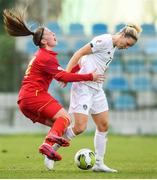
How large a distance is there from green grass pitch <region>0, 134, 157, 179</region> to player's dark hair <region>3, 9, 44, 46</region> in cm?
175

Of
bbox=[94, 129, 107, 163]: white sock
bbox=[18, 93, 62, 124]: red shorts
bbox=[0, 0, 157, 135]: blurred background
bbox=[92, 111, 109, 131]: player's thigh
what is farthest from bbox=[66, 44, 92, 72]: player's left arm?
bbox=[0, 0, 157, 135]: blurred background

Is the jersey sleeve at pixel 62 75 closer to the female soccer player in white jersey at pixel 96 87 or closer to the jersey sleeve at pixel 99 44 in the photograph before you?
the female soccer player in white jersey at pixel 96 87

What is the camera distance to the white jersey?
11102 mm

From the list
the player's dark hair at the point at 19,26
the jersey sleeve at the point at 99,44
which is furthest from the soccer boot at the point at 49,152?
the jersey sleeve at the point at 99,44

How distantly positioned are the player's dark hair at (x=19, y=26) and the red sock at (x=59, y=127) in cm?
105

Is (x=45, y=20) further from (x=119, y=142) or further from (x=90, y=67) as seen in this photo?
(x=90, y=67)

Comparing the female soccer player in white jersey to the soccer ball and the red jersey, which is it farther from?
the red jersey

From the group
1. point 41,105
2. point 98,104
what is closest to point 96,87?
point 98,104

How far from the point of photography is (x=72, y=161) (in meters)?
13.2

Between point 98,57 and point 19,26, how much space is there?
113 cm

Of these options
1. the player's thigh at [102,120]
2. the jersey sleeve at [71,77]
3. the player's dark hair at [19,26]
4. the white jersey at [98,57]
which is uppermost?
the player's dark hair at [19,26]

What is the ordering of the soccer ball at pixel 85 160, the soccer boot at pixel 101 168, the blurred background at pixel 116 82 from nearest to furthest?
the soccer ball at pixel 85 160 < the soccer boot at pixel 101 168 < the blurred background at pixel 116 82

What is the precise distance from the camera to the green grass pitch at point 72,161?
1030 cm

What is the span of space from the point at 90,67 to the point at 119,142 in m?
8.38
